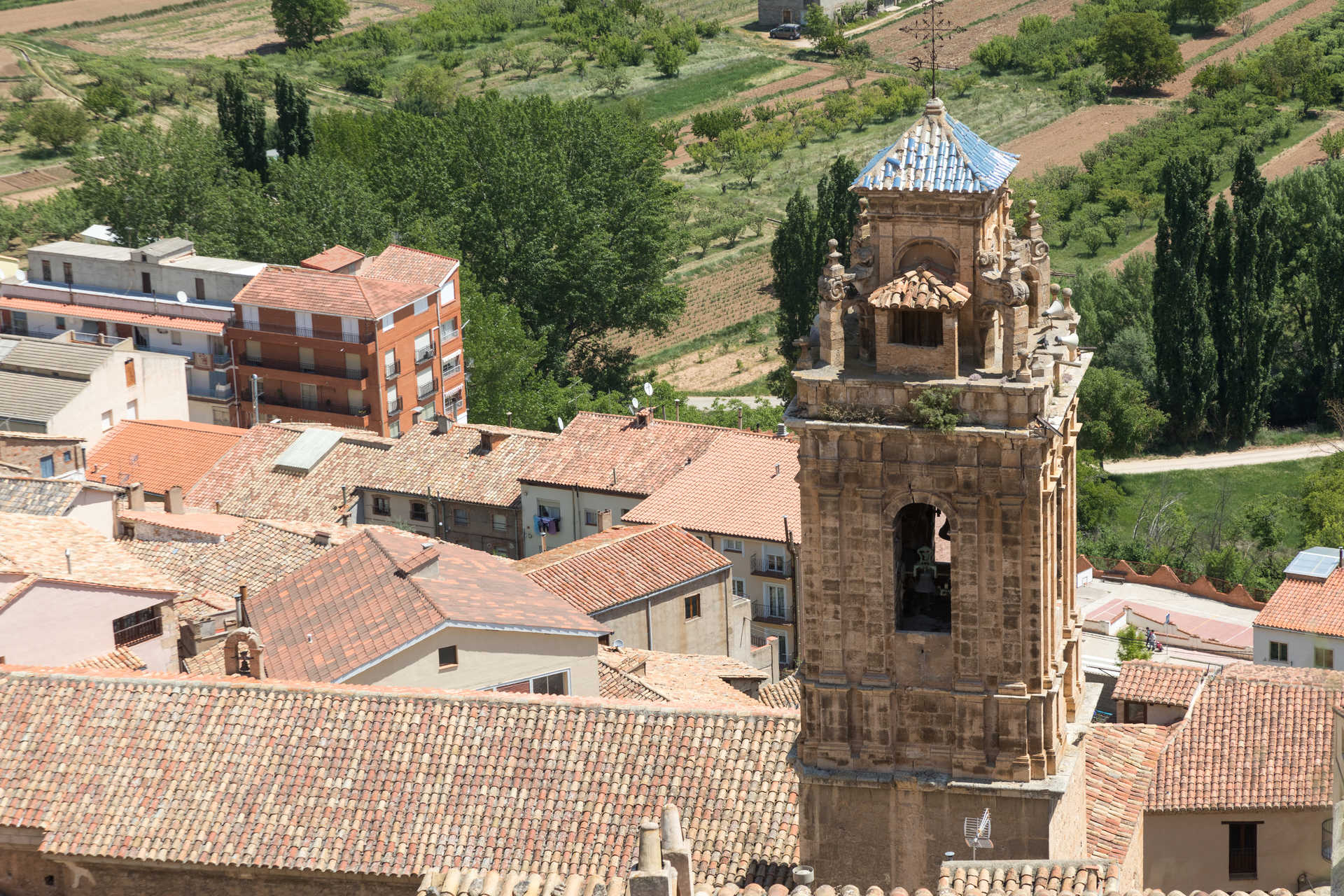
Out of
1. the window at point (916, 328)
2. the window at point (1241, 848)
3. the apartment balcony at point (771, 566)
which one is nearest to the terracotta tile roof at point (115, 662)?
the window at point (916, 328)

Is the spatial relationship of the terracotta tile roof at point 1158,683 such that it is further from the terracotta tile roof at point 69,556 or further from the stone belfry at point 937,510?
the terracotta tile roof at point 69,556

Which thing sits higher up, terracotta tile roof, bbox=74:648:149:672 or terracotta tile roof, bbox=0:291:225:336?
terracotta tile roof, bbox=74:648:149:672

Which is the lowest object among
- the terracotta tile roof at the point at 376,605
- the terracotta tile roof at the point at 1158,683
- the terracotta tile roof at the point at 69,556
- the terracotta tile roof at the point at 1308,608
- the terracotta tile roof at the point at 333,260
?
the terracotta tile roof at the point at 1308,608

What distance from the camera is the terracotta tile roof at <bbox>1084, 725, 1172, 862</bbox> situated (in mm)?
32562

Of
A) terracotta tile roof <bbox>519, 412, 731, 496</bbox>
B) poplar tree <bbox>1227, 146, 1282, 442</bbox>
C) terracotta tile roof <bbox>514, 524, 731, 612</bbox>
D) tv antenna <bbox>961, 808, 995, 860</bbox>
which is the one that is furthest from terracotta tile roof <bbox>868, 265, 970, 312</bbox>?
poplar tree <bbox>1227, 146, 1282, 442</bbox>

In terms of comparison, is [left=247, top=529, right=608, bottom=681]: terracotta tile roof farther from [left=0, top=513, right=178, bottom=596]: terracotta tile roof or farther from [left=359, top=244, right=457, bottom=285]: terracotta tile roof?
[left=359, top=244, right=457, bottom=285]: terracotta tile roof

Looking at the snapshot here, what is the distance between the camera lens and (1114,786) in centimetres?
3388

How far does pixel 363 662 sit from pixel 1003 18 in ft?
398

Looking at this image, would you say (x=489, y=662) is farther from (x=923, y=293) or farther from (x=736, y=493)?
(x=736, y=493)

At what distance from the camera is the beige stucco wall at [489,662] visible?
4062 cm

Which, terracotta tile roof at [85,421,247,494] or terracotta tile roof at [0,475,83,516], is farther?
terracotta tile roof at [85,421,247,494]

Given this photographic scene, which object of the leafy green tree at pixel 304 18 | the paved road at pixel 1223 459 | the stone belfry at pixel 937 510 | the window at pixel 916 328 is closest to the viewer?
the stone belfry at pixel 937 510

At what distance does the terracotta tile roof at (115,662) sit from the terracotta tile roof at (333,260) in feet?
Result: 160

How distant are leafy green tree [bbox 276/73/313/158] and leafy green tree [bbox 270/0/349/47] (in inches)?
1924
